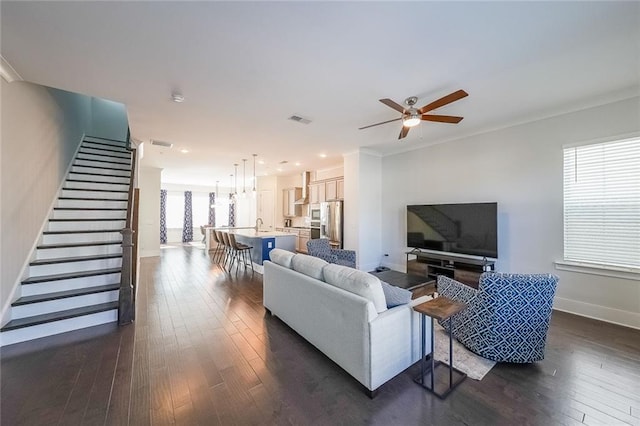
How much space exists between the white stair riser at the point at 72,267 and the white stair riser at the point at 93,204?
1351mm

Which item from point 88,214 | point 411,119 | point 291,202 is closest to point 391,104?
point 411,119

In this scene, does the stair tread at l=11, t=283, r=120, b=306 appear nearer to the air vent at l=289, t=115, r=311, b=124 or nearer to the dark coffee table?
the air vent at l=289, t=115, r=311, b=124

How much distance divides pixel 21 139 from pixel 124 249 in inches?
66.7

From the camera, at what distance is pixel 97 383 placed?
202 cm

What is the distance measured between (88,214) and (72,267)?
1.20 meters

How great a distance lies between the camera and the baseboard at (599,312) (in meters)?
3.02

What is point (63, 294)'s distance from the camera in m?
3.07

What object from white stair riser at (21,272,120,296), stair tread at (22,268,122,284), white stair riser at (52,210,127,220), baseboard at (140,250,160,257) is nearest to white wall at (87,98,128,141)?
baseboard at (140,250,160,257)

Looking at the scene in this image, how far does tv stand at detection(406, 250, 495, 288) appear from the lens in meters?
4.03

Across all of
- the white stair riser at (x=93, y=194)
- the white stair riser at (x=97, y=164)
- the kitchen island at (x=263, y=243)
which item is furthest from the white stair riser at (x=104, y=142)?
the kitchen island at (x=263, y=243)

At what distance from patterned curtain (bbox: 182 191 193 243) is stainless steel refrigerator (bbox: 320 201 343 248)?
8.14m

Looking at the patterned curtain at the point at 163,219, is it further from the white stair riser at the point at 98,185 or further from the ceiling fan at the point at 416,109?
the ceiling fan at the point at 416,109

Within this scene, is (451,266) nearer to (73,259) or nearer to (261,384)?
(261,384)

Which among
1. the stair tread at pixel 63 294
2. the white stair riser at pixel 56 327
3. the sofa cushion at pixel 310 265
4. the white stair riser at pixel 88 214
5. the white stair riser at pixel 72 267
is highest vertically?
the white stair riser at pixel 88 214
